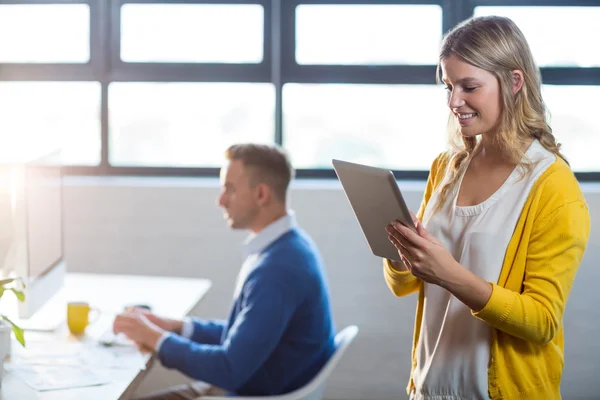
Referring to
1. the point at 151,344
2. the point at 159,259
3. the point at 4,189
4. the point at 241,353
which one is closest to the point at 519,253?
the point at 241,353

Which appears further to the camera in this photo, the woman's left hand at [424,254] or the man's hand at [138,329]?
the man's hand at [138,329]

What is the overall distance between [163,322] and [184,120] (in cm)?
152

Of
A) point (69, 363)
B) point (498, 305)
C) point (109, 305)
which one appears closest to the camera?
point (498, 305)

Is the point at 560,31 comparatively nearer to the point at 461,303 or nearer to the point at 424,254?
the point at 461,303

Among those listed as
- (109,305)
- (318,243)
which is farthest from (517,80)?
(318,243)

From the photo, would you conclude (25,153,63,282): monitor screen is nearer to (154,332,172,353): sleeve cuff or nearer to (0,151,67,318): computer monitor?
(0,151,67,318): computer monitor

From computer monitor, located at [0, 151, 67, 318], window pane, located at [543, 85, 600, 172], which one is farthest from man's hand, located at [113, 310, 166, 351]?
window pane, located at [543, 85, 600, 172]

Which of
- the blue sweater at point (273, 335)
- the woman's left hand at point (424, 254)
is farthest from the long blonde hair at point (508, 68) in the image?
the blue sweater at point (273, 335)

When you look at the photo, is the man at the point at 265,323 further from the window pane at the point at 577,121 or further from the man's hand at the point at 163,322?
the window pane at the point at 577,121

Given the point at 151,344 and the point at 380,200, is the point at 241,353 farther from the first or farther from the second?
the point at 380,200

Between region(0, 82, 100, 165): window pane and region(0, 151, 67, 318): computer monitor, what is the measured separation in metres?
1.39

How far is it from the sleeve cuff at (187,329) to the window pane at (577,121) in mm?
1874

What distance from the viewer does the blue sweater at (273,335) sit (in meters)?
2.12

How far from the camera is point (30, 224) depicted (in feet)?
7.06
